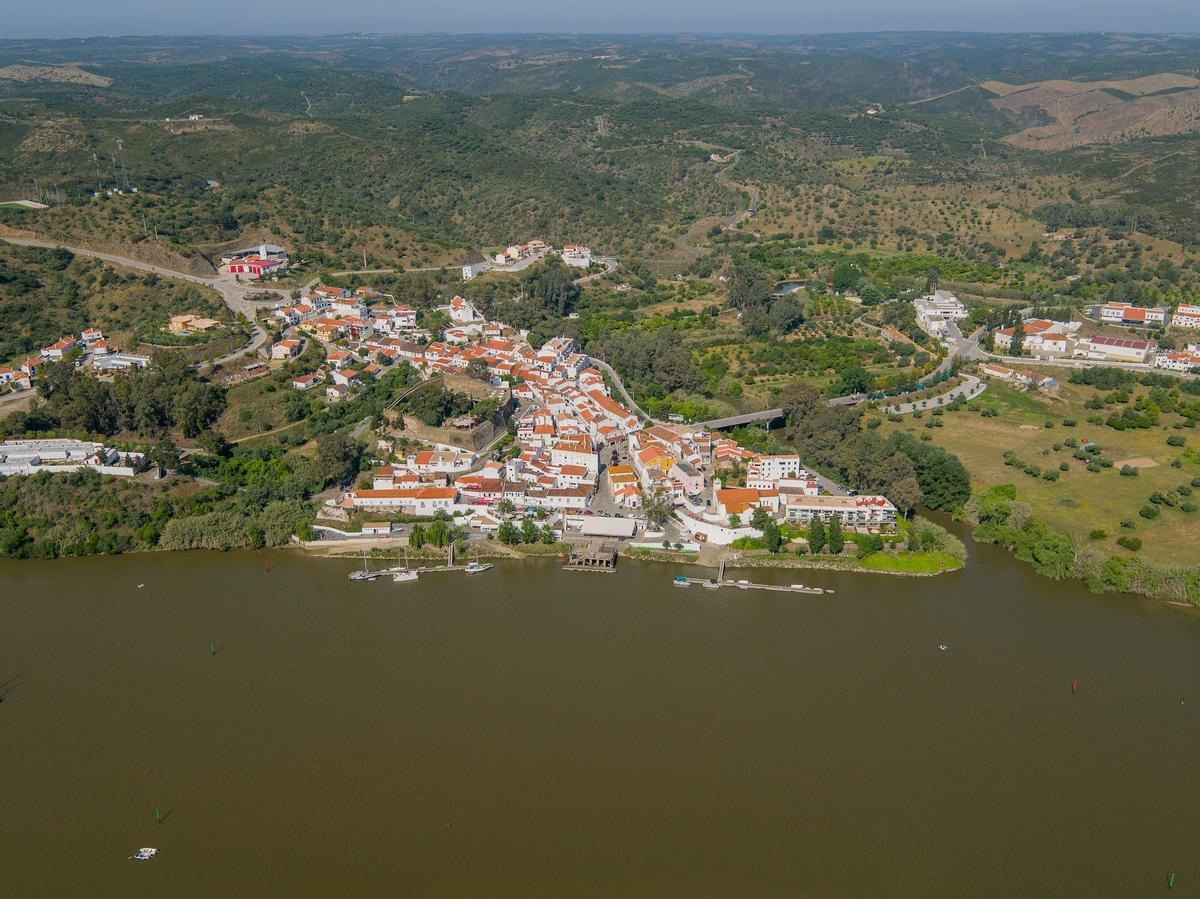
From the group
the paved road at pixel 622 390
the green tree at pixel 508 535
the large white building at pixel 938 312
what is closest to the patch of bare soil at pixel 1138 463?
the large white building at pixel 938 312

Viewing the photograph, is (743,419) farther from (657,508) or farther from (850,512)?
(657,508)

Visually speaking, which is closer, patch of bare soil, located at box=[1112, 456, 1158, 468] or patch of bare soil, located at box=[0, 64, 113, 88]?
patch of bare soil, located at box=[1112, 456, 1158, 468]

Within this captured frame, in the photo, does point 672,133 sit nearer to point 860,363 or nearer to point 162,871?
point 860,363

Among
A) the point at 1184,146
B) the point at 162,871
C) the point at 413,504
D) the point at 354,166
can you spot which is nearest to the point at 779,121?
the point at 1184,146

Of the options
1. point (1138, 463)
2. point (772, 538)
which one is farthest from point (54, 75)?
point (1138, 463)

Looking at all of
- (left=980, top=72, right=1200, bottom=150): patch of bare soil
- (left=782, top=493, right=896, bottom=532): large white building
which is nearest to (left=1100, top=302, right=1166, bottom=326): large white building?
(left=782, top=493, right=896, bottom=532): large white building

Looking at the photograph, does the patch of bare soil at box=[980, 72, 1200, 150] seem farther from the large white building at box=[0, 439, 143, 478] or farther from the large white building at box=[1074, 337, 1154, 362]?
the large white building at box=[0, 439, 143, 478]
